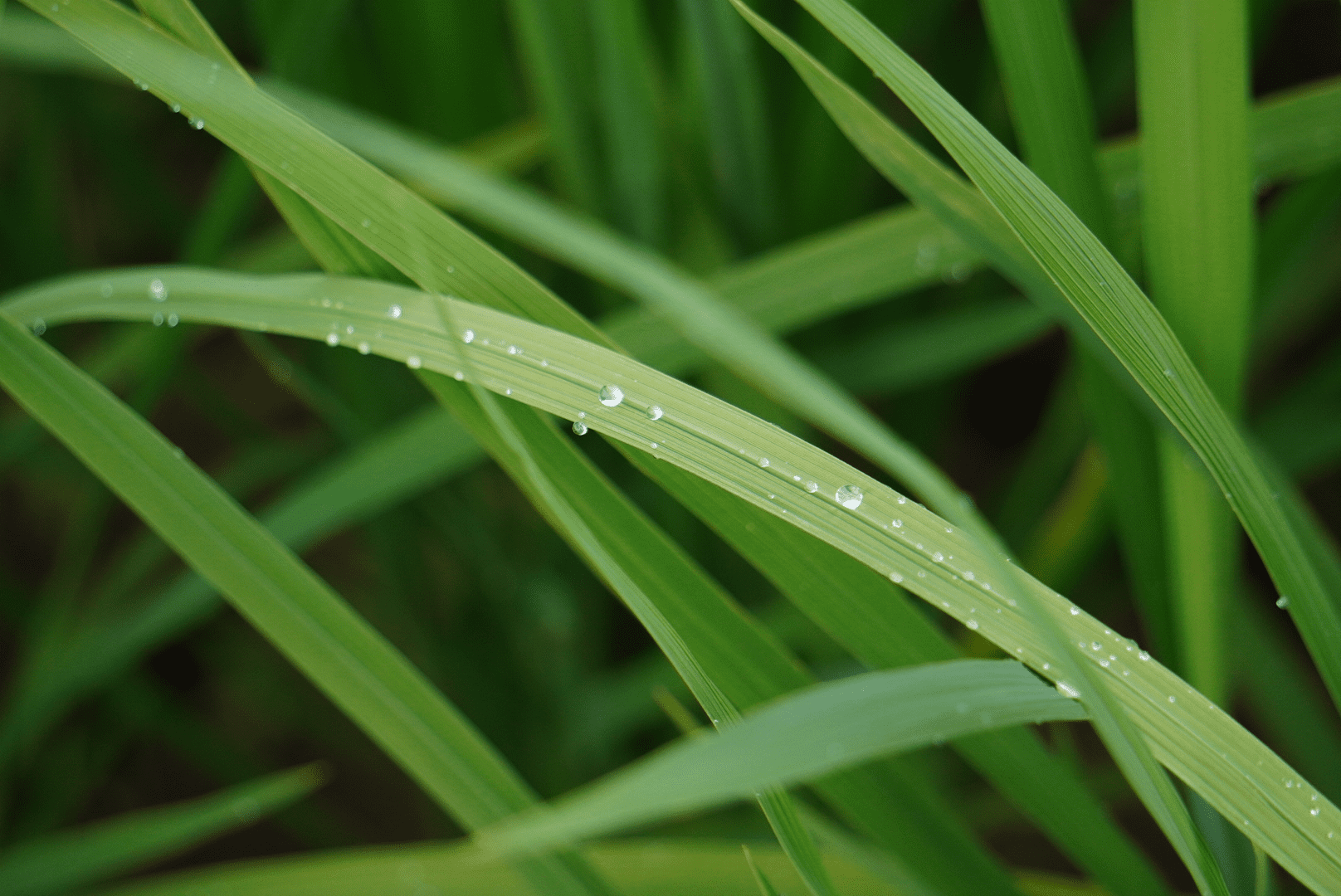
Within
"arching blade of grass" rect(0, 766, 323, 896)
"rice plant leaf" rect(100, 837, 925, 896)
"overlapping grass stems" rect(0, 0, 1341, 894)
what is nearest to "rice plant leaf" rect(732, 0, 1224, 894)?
"overlapping grass stems" rect(0, 0, 1341, 894)

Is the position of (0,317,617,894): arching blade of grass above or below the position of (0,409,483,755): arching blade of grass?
below

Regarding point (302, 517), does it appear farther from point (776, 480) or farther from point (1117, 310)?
point (1117, 310)

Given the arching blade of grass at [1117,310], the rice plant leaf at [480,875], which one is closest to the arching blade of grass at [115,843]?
the rice plant leaf at [480,875]

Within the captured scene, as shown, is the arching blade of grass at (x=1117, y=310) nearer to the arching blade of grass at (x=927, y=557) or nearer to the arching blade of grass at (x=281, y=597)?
the arching blade of grass at (x=927, y=557)

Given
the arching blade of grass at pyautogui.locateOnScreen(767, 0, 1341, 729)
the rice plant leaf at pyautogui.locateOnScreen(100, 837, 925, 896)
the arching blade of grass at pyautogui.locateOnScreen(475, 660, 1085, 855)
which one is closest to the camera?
the arching blade of grass at pyautogui.locateOnScreen(475, 660, 1085, 855)

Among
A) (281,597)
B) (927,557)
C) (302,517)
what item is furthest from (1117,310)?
(302,517)

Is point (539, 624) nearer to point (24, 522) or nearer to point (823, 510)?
point (823, 510)

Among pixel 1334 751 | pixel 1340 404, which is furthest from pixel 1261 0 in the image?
pixel 1334 751

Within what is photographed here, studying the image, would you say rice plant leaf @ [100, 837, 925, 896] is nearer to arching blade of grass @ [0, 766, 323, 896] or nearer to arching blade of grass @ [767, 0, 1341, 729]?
arching blade of grass @ [0, 766, 323, 896]
